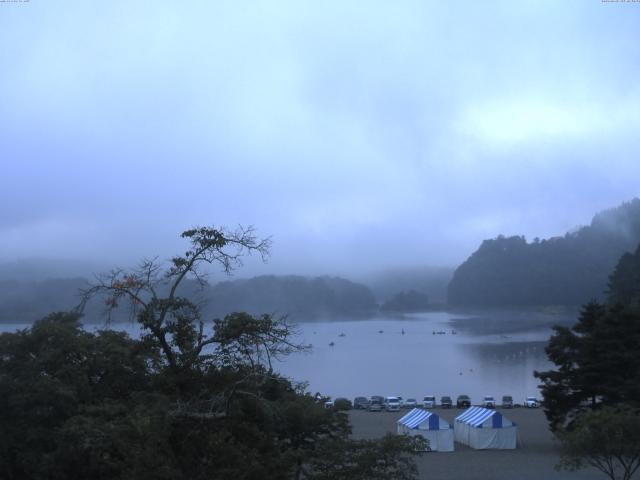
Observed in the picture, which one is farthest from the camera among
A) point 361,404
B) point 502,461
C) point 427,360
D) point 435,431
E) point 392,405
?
point 427,360

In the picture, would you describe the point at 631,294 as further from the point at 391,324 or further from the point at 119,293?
the point at 391,324

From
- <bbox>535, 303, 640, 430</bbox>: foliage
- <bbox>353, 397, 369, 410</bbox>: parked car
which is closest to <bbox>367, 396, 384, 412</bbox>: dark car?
<bbox>353, 397, 369, 410</bbox>: parked car

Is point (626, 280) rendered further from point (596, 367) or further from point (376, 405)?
point (596, 367)

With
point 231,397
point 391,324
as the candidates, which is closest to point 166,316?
point 231,397

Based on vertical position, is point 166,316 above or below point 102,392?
above

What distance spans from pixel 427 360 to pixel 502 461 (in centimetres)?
4021

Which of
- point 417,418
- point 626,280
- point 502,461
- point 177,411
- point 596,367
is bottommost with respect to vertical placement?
point 502,461

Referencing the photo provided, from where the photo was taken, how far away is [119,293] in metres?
6.24

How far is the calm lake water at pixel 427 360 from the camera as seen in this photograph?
3978 centimetres

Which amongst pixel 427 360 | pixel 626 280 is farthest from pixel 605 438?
pixel 427 360

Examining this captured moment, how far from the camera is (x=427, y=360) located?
56.5m

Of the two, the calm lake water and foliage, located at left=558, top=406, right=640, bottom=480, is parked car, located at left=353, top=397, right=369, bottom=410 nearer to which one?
the calm lake water

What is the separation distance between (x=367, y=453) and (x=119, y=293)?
2810 millimetres

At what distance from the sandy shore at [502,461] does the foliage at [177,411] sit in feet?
20.0
